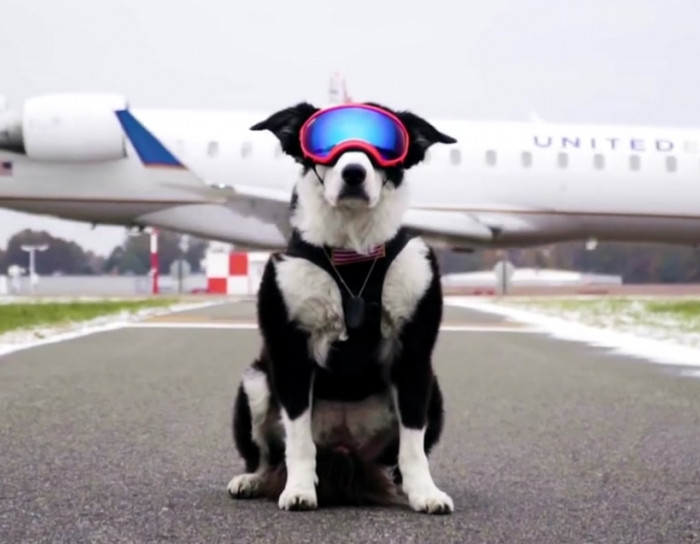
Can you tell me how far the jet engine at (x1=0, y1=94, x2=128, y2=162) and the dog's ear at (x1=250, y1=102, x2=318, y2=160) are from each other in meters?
18.9

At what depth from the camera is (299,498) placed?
2.82 meters

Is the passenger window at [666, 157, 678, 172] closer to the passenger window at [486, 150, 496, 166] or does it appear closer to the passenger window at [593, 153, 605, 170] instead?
the passenger window at [593, 153, 605, 170]

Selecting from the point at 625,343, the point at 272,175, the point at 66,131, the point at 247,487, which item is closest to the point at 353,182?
the point at 247,487

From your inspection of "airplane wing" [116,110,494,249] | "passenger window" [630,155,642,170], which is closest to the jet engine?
"airplane wing" [116,110,494,249]

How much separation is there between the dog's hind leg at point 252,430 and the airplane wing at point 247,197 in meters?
16.3

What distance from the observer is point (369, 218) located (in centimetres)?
278

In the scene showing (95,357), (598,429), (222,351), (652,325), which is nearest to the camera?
(598,429)

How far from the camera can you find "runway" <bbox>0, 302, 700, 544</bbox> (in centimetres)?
269

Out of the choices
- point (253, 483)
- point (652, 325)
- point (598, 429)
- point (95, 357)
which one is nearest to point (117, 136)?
point (652, 325)

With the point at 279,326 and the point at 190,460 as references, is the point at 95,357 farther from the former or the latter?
the point at 279,326

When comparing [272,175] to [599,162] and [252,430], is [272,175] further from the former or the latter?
[252,430]

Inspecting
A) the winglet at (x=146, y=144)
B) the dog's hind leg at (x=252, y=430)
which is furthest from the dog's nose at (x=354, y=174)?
the winglet at (x=146, y=144)

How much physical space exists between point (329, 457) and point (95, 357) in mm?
6289

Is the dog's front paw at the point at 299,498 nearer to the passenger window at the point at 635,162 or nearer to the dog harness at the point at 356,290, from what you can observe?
the dog harness at the point at 356,290
